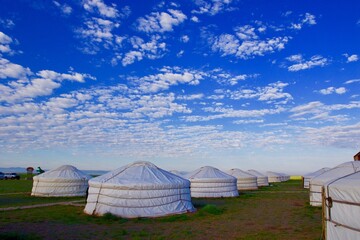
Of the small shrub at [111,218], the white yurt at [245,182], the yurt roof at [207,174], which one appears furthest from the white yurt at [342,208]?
the white yurt at [245,182]

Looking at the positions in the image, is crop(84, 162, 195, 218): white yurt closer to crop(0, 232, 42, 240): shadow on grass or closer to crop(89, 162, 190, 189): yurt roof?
crop(89, 162, 190, 189): yurt roof

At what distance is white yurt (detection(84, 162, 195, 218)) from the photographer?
12055 millimetres

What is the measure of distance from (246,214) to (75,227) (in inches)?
258

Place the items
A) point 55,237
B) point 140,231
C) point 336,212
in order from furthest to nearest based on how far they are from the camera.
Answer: point 140,231 → point 55,237 → point 336,212

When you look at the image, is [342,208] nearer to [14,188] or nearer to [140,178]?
[140,178]

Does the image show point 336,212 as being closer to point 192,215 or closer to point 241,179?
point 192,215

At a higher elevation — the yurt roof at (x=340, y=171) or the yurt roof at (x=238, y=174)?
the yurt roof at (x=340, y=171)

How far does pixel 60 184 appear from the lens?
68.3 ft

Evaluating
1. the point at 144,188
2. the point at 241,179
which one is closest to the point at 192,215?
the point at 144,188

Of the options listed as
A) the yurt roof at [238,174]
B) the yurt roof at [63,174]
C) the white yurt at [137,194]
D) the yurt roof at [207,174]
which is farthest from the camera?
the yurt roof at [238,174]

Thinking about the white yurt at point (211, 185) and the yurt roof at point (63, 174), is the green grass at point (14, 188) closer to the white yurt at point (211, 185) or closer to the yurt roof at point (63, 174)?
the yurt roof at point (63, 174)

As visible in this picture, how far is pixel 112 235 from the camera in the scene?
346 inches

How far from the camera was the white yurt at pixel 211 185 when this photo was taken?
20.4 meters

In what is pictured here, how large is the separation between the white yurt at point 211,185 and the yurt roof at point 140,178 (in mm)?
6826
